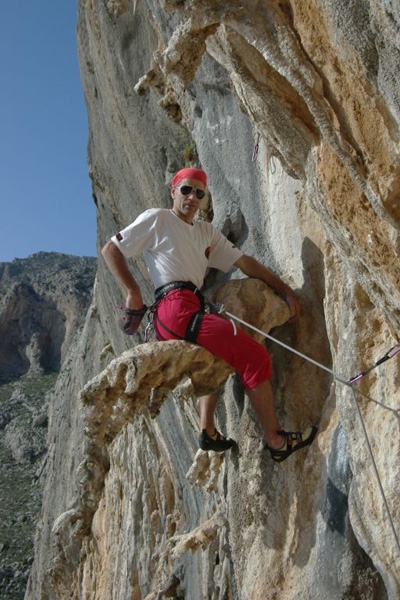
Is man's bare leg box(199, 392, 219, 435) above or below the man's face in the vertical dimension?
below

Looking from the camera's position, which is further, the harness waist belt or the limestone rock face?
the harness waist belt

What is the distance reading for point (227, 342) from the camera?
3881mm

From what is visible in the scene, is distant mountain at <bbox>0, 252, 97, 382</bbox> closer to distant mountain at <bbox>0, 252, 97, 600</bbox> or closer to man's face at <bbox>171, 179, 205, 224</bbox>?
distant mountain at <bbox>0, 252, 97, 600</bbox>

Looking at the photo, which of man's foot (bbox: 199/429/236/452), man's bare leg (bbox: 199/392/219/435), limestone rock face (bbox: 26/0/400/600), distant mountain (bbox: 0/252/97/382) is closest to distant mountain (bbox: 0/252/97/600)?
distant mountain (bbox: 0/252/97/382)

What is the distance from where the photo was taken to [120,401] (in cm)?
399

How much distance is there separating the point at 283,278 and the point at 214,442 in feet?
4.59

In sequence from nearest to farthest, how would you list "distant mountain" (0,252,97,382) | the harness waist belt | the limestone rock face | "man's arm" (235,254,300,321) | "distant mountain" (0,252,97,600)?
1. the limestone rock face
2. the harness waist belt
3. "man's arm" (235,254,300,321)
4. "distant mountain" (0,252,97,600)
5. "distant mountain" (0,252,97,382)

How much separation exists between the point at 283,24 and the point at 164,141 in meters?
3.91

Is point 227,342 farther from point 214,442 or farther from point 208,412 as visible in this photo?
point 214,442

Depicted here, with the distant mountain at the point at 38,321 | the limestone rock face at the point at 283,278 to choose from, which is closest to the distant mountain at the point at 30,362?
the distant mountain at the point at 38,321

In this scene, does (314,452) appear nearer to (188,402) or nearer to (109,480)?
(188,402)

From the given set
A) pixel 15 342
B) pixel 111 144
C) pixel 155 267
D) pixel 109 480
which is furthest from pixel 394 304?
pixel 15 342

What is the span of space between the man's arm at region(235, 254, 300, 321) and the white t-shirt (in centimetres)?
36

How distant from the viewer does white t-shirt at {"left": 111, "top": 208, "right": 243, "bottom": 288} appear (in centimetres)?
425
